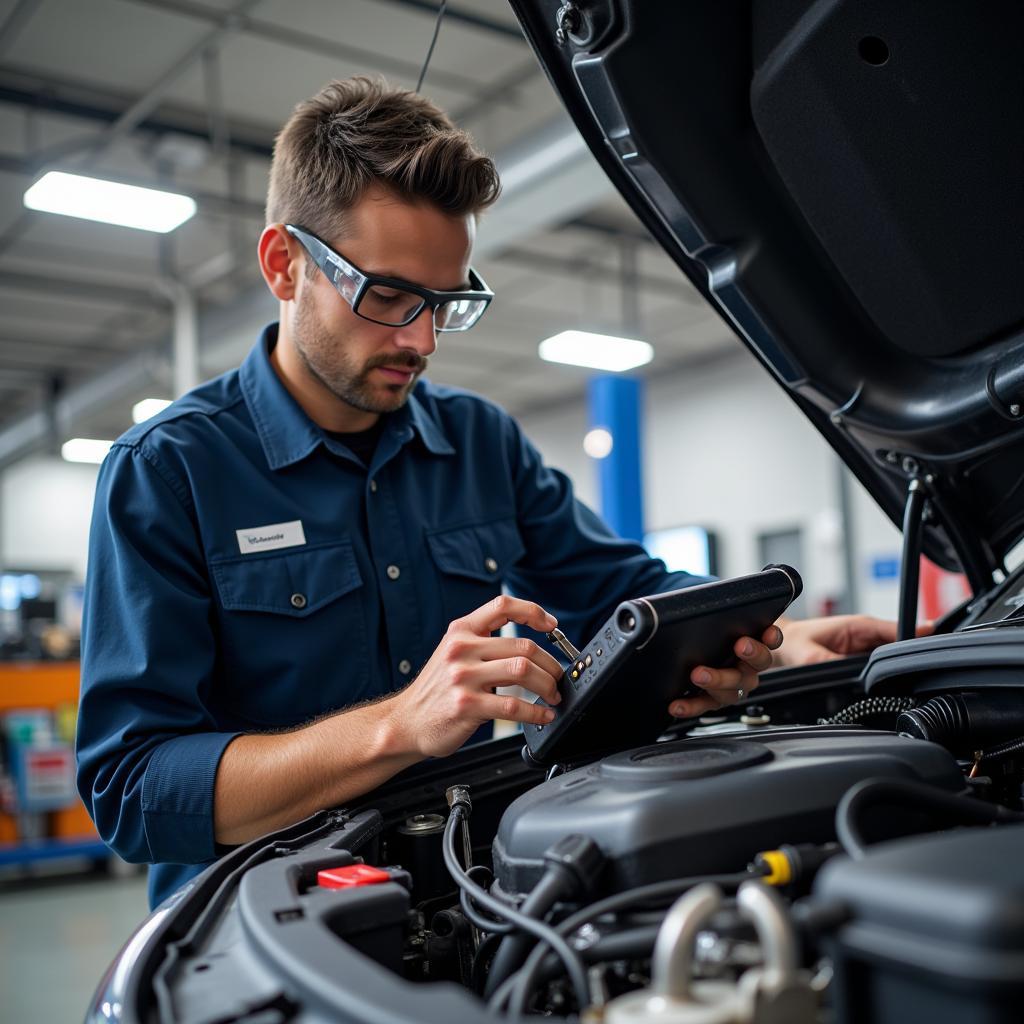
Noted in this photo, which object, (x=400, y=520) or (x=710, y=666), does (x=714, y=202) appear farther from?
(x=400, y=520)

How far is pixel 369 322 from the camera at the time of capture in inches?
55.1

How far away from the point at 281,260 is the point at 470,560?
51 centimetres

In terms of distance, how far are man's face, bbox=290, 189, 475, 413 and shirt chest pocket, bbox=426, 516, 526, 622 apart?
0.22 metres

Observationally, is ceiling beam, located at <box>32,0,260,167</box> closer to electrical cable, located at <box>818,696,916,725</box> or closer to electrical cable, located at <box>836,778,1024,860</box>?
electrical cable, located at <box>818,696,916,725</box>

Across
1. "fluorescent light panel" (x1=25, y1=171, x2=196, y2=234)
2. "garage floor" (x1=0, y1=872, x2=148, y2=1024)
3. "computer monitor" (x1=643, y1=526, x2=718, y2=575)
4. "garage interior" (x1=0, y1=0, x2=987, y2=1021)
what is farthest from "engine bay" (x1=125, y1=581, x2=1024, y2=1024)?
"computer monitor" (x1=643, y1=526, x2=718, y2=575)

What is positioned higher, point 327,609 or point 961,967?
point 327,609

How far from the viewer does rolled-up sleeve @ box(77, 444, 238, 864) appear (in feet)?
3.68

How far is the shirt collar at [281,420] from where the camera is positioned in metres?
1.46

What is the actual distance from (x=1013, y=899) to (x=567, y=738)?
60 cm

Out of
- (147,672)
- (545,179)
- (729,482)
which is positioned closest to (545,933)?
(147,672)

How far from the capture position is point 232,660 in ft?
4.41

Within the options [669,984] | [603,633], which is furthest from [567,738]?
[669,984]

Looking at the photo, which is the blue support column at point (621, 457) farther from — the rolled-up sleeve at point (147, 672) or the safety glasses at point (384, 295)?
the rolled-up sleeve at point (147, 672)

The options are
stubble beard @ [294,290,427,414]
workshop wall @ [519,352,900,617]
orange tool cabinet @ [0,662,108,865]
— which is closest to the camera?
stubble beard @ [294,290,427,414]
